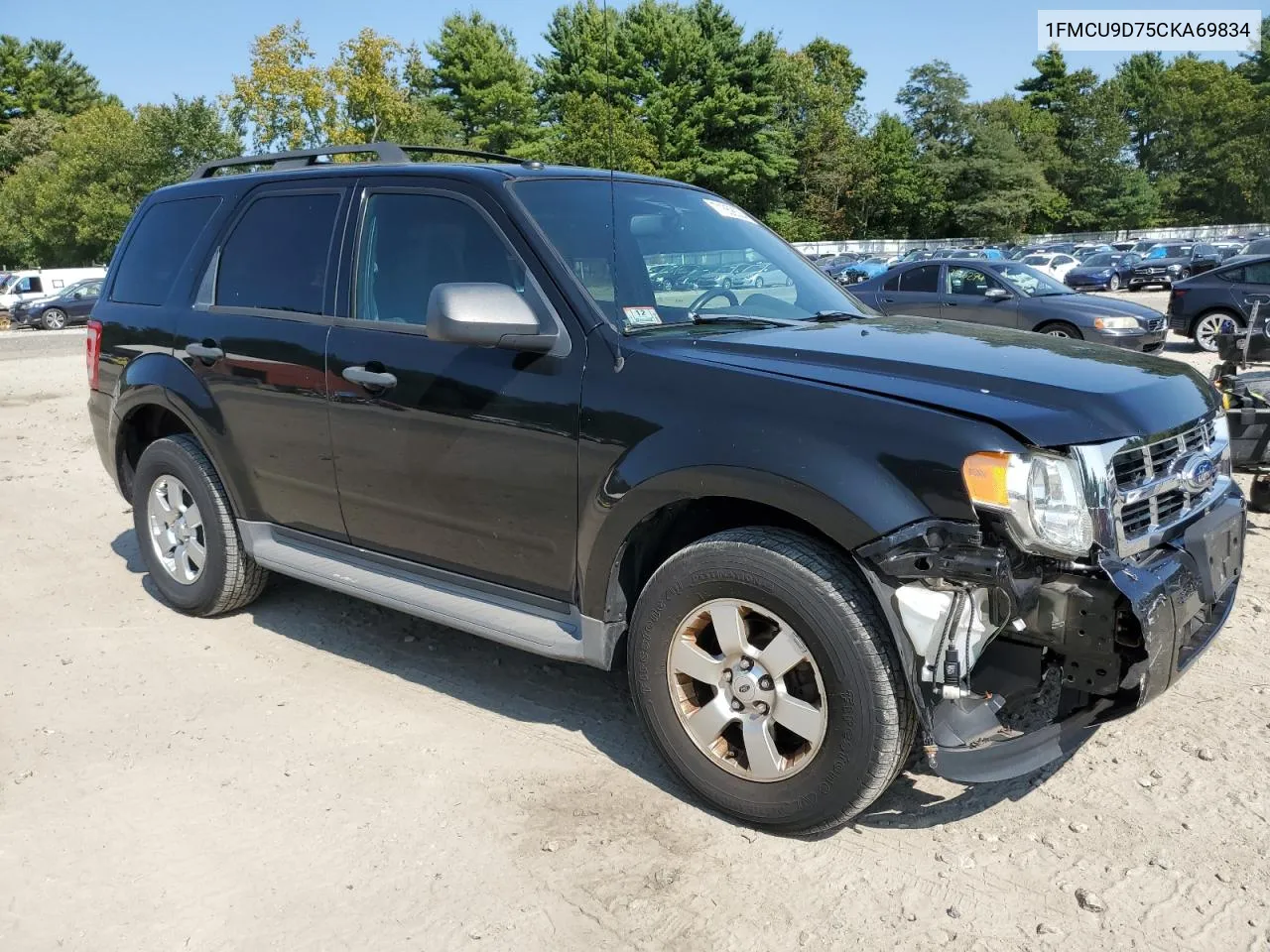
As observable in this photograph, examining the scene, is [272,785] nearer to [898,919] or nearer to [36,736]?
[36,736]

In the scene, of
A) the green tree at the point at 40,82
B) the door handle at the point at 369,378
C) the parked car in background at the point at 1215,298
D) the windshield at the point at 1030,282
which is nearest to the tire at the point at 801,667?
the door handle at the point at 369,378

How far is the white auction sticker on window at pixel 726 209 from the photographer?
4.41 meters

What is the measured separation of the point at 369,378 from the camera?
3.86 meters

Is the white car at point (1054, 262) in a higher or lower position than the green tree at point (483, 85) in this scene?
lower

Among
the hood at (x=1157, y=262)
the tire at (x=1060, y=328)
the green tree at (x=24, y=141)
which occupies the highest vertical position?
the green tree at (x=24, y=141)

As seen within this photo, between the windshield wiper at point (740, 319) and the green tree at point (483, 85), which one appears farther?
the green tree at point (483, 85)

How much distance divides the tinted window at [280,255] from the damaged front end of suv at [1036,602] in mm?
2642

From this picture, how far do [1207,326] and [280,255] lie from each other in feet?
48.6

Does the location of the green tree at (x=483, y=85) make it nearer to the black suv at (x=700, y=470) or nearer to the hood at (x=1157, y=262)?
the hood at (x=1157, y=262)

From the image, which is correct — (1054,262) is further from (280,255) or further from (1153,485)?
(1153,485)

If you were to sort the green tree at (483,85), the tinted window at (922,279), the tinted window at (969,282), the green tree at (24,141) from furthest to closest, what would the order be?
the green tree at (24,141) < the green tree at (483,85) < the tinted window at (922,279) < the tinted window at (969,282)

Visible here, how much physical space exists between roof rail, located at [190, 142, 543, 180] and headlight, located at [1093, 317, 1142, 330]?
10.8 metres

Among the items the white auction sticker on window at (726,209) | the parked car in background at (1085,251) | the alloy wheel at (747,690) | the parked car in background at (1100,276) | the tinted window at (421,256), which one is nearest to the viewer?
the alloy wheel at (747,690)

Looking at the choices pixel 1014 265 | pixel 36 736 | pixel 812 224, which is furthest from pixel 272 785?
pixel 812 224
